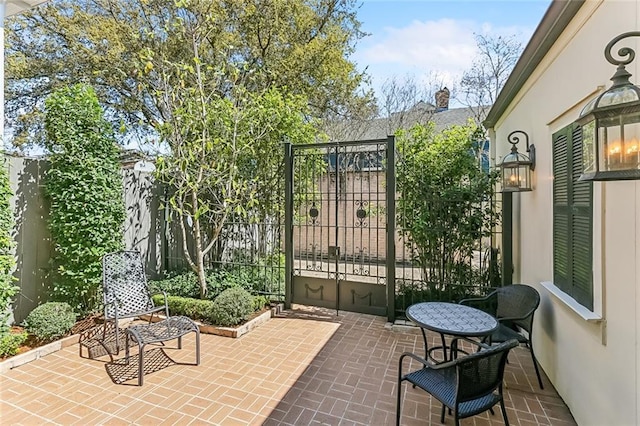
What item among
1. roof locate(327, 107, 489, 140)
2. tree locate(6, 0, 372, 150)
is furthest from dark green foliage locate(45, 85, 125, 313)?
roof locate(327, 107, 489, 140)

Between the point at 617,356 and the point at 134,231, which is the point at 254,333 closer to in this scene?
Answer: the point at 134,231

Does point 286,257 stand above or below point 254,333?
above

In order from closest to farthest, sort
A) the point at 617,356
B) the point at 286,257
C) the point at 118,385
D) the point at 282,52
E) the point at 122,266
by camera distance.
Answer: the point at 617,356 → the point at 118,385 → the point at 122,266 → the point at 286,257 → the point at 282,52

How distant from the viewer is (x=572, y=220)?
2.74 metres

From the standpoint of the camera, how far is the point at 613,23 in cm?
210

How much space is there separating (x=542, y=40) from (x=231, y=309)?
4625mm

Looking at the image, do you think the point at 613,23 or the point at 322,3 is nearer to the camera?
the point at 613,23

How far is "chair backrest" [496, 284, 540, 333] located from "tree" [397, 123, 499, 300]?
1328 millimetres

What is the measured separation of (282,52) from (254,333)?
760 cm

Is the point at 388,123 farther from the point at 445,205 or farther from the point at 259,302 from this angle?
the point at 259,302

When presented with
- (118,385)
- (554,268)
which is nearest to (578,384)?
(554,268)

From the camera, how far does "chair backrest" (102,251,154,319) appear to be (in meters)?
3.92

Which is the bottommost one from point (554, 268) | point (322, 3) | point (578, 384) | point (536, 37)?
point (578, 384)

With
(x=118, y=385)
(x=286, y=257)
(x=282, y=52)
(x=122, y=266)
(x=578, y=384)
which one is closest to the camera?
(x=578, y=384)
